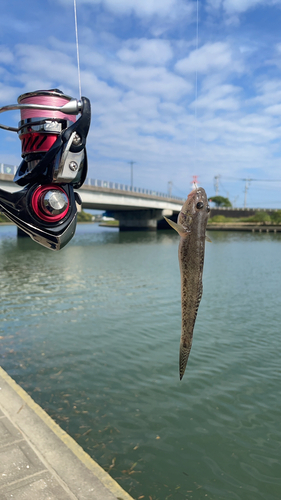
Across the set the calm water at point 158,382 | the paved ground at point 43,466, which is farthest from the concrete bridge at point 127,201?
the paved ground at point 43,466

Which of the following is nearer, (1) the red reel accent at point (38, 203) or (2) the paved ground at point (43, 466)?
(1) the red reel accent at point (38, 203)

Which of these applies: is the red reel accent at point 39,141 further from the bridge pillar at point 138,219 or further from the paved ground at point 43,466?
the bridge pillar at point 138,219

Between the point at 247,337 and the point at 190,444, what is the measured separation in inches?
231

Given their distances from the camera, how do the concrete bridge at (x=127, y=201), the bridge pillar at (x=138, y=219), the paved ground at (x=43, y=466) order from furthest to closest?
the bridge pillar at (x=138, y=219) → the concrete bridge at (x=127, y=201) → the paved ground at (x=43, y=466)

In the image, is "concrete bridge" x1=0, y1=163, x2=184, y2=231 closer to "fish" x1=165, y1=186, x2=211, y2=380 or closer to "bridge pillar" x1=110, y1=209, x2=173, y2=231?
"bridge pillar" x1=110, y1=209, x2=173, y2=231

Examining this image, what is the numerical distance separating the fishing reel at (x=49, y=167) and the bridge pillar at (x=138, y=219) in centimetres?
6930

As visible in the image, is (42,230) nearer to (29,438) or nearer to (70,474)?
(70,474)

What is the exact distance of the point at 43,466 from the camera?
14.0 ft

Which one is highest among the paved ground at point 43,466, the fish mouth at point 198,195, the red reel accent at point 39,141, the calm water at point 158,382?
the red reel accent at point 39,141

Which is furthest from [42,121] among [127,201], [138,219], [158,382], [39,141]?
[138,219]

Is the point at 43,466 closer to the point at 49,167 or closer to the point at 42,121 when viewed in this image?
the point at 49,167

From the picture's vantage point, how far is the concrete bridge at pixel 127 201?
48.7 metres

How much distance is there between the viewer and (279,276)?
23.1 metres

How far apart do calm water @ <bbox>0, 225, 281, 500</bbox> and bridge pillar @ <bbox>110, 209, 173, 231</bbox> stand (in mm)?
58285
